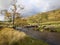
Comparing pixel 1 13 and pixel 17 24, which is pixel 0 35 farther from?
pixel 17 24

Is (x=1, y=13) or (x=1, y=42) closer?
(x=1, y=42)

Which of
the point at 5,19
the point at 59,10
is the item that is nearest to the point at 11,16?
the point at 5,19

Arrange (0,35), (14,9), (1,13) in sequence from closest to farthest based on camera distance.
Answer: (0,35), (1,13), (14,9)

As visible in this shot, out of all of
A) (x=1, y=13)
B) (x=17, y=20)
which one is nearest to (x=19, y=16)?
(x=17, y=20)

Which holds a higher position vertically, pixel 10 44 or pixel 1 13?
pixel 1 13

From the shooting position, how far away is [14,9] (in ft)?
103

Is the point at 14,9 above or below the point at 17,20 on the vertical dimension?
above

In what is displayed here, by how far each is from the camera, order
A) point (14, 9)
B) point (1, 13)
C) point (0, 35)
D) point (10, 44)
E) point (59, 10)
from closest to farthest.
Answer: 1. point (10, 44)
2. point (0, 35)
3. point (1, 13)
4. point (14, 9)
5. point (59, 10)

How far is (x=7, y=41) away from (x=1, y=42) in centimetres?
42

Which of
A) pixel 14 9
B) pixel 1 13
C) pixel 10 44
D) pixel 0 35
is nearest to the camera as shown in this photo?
pixel 10 44

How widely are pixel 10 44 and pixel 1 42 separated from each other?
599 mm

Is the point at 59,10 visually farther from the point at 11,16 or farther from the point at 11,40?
the point at 11,40

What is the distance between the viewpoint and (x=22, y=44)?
38.7 ft

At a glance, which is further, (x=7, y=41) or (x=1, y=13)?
(x=1, y=13)
